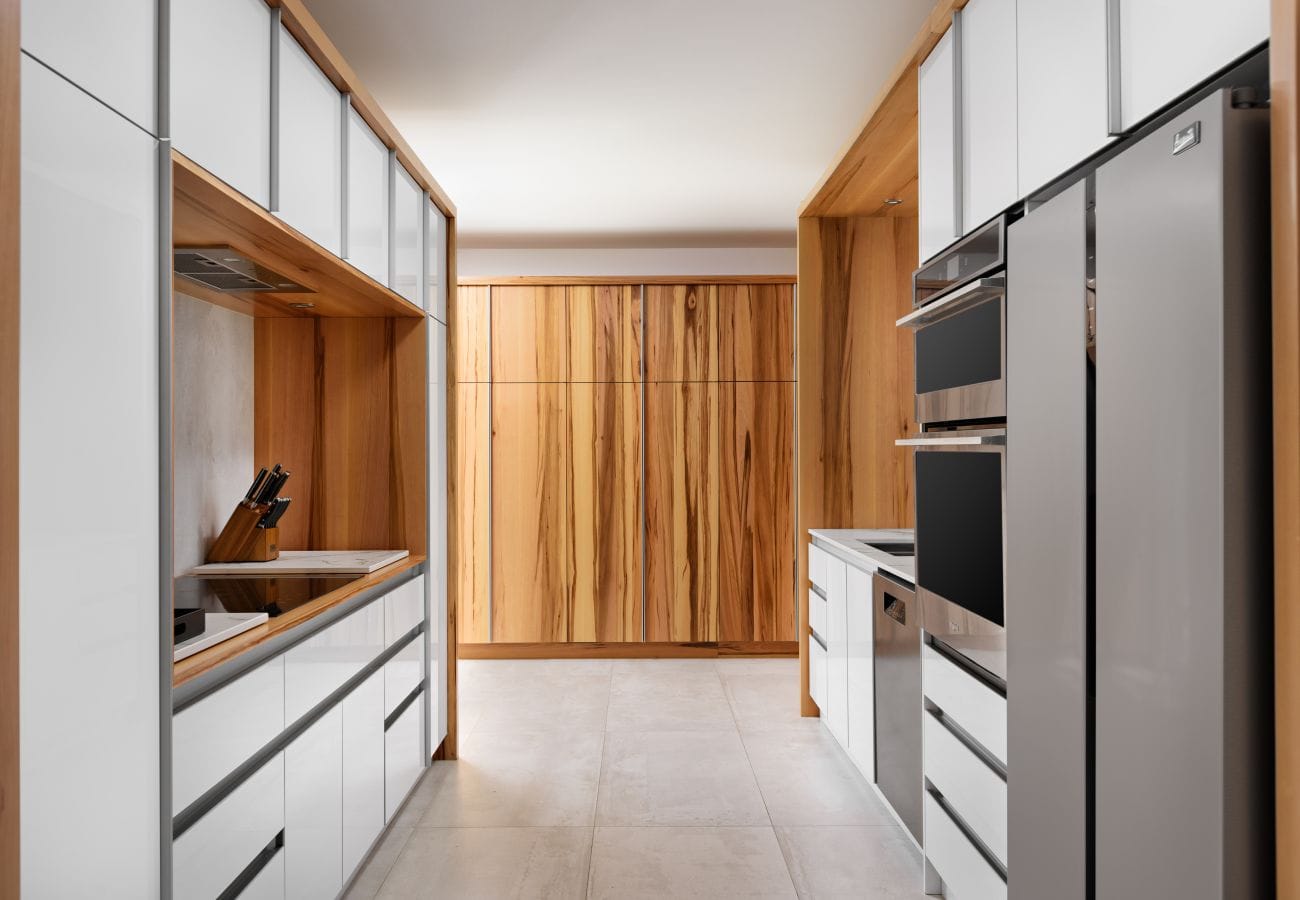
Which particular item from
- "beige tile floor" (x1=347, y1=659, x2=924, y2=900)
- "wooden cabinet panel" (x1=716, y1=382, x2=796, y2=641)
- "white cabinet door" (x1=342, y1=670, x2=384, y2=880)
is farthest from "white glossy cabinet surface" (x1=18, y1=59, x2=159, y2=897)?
"wooden cabinet panel" (x1=716, y1=382, x2=796, y2=641)

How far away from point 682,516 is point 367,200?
2.95 m

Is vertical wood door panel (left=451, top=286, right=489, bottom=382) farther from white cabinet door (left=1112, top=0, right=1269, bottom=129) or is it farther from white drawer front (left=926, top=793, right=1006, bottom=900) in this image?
white cabinet door (left=1112, top=0, right=1269, bottom=129)

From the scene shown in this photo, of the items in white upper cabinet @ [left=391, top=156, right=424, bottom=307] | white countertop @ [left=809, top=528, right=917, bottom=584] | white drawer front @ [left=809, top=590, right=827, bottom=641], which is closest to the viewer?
white countertop @ [left=809, top=528, right=917, bottom=584]

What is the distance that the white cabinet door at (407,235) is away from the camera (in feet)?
8.83

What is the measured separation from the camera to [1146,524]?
46.0 inches

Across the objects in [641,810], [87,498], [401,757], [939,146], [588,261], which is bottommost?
[641,810]

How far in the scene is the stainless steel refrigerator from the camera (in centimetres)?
101

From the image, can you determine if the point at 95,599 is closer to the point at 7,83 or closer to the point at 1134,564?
the point at 7,83

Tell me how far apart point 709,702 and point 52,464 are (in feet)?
11.5

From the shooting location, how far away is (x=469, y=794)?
2.97 metres

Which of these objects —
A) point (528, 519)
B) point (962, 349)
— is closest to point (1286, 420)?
point (962, 349)

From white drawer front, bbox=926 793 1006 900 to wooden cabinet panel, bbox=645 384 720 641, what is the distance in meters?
2.74

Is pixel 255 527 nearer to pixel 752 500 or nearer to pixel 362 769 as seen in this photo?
pixel 362 769

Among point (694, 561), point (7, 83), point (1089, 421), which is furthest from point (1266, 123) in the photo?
point (694, 561)
